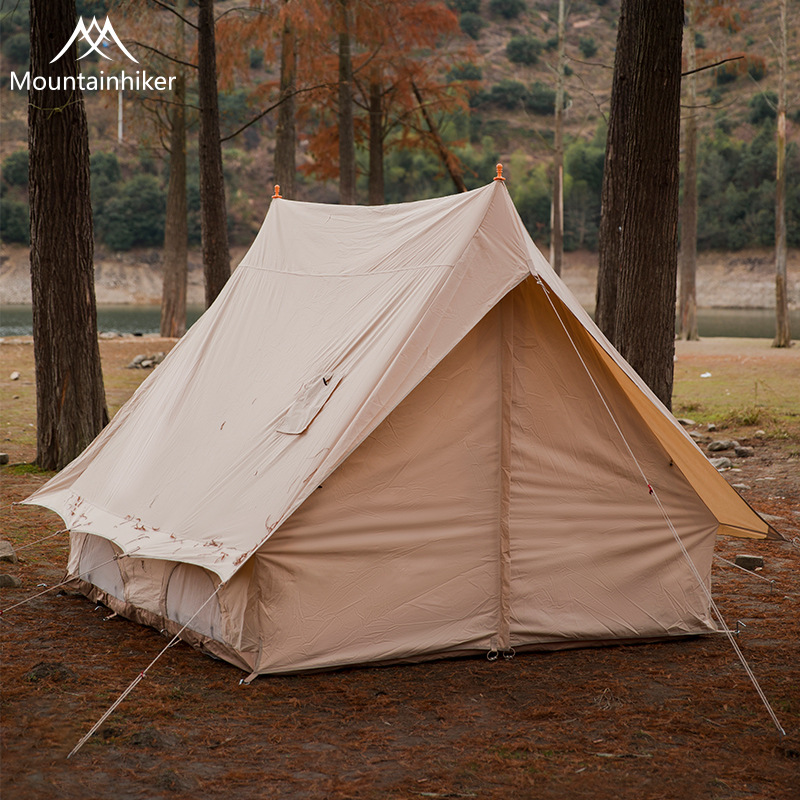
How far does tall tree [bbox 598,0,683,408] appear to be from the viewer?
→ 7.02 meters

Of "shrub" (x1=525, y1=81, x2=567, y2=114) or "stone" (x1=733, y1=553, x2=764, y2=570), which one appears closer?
"stone" (x1=733, y1=553, x2=764, y2=570)

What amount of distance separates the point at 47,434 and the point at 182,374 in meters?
3.29

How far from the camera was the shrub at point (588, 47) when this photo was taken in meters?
62.2

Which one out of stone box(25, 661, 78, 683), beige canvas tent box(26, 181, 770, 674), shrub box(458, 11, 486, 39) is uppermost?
shrub box(458, 11, 486, 39)

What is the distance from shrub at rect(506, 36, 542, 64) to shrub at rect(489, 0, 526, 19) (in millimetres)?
5650

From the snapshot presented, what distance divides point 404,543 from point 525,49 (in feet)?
209

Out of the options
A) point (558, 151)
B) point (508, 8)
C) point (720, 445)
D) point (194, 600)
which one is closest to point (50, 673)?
point (194, 600)

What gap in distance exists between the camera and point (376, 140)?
19.5 meters

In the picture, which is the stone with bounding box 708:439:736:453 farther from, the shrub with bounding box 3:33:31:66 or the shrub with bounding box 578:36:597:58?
the shrub with bounding box 578:36:597:58

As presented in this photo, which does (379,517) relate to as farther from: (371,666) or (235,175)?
(235,175)

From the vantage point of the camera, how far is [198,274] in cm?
5253

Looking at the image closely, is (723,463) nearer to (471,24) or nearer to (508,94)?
(508,94)

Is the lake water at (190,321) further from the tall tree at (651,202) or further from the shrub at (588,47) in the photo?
the shrub at (588,47)

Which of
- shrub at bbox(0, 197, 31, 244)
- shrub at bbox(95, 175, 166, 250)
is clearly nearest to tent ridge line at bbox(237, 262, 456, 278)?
shrub at bbox(0, 197, 31, 244)
